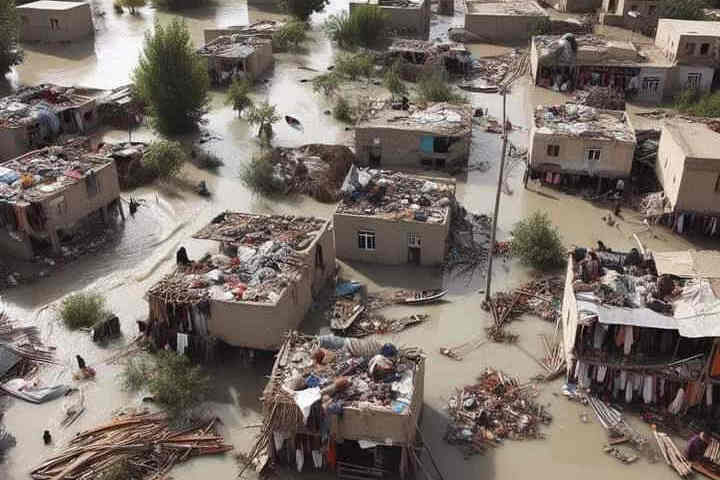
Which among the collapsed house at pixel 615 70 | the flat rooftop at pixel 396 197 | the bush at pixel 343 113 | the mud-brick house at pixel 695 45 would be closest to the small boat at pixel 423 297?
the flat rooftop at pixel 396 197

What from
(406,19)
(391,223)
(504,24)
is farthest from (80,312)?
(504,24)

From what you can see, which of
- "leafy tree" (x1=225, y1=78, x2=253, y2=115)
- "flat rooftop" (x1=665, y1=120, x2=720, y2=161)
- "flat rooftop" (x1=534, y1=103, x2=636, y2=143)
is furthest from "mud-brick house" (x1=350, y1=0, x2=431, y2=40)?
"flat rooftop" (x1=665, y1=120, x2=720, y2=161)

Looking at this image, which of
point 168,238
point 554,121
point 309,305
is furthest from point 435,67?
point 309,305

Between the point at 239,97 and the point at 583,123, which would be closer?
the point at 583,123

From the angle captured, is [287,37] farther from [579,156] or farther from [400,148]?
[579,156]

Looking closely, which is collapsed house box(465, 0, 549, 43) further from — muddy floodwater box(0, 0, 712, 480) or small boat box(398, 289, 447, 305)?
small boat box(398, 289, 447, 305)

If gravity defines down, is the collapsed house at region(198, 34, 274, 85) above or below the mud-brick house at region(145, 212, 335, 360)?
above
